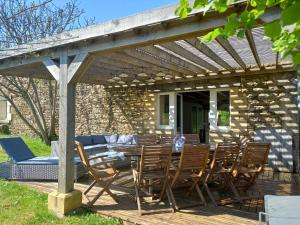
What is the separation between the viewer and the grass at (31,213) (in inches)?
172

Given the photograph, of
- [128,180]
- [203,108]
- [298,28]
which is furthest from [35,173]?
[203,108]

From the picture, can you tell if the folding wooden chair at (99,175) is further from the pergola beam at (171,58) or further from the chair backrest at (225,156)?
the pergola beam at (171,58)

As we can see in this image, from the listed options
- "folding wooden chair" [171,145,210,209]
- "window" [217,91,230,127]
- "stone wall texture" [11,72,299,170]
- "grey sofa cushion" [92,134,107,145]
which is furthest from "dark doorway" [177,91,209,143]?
"folding wooden chair" [171,145,210,209]

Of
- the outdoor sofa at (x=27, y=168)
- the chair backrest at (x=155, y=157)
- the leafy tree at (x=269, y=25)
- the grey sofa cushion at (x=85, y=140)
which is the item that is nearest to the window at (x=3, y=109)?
the grey sofa cushion at (x=85, y=140)

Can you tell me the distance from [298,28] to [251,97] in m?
7.72

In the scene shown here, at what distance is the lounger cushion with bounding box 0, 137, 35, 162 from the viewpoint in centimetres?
689

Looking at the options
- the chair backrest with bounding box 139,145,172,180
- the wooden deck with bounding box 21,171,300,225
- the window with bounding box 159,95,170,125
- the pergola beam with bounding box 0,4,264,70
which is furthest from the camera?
the window with bounding box 159,95,170,125

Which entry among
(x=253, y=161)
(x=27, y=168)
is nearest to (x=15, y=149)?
(x=27, y=168)

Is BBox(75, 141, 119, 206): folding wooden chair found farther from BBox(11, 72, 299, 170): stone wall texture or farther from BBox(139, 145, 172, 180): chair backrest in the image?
BBox(11, 72, 299, 170): stone wall texture

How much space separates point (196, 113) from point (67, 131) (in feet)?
32.9

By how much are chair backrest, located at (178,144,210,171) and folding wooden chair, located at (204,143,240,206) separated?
263 millimetres

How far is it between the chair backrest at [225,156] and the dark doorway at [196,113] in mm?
7483

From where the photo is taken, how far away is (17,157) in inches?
276

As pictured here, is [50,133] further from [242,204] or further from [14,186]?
[242,204]
